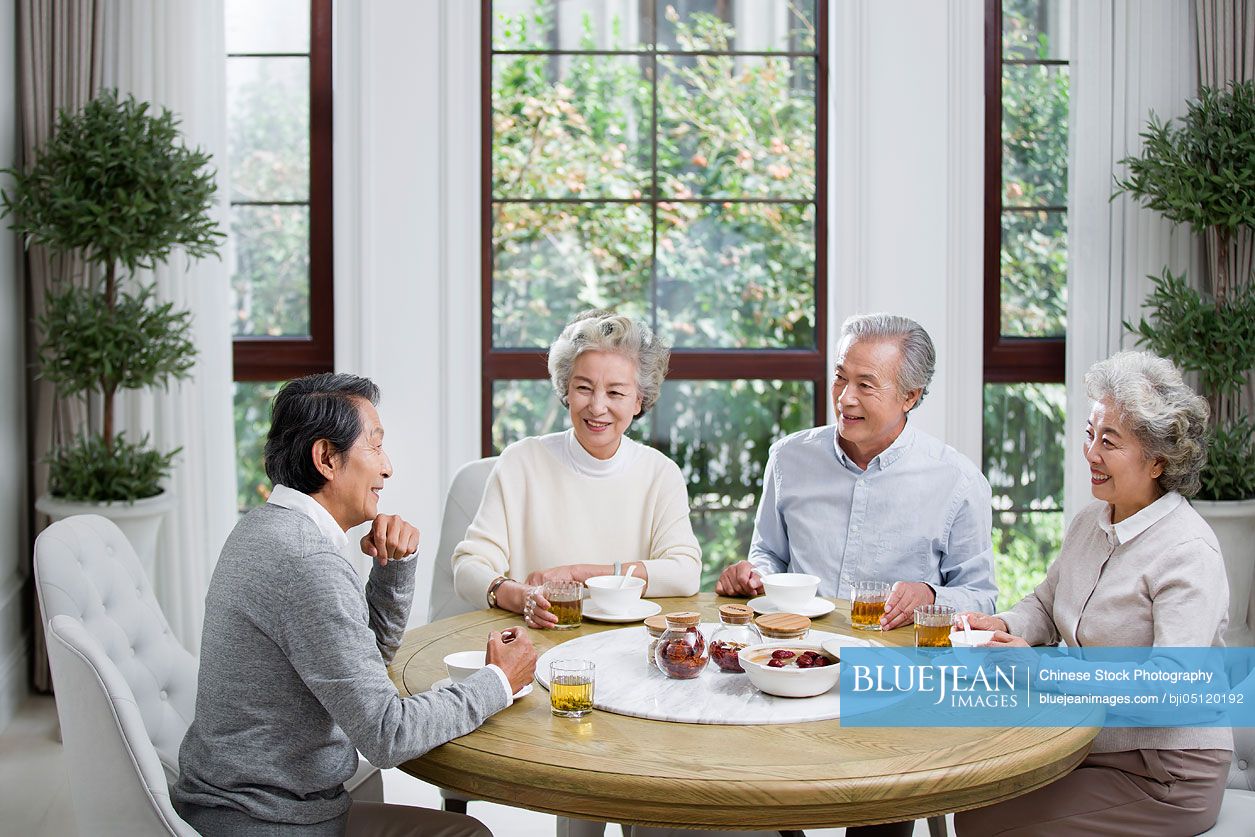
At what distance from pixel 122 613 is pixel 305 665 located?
2.22 ft

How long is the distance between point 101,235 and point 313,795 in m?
2.50

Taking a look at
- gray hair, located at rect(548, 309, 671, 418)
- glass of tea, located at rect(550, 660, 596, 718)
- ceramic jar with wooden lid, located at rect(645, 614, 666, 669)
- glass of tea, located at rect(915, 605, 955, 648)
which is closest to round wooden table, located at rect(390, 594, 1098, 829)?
glass of tea, located at rect(550, 660, 596, 718)

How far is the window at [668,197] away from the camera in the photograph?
176 inches

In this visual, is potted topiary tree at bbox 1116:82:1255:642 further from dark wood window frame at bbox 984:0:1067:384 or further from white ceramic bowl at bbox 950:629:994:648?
white ceramic bowl at bbox 950:629:994:648

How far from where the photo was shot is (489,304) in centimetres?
451

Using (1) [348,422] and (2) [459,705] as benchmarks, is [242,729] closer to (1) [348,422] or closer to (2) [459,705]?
Answer: (2) [459,705]

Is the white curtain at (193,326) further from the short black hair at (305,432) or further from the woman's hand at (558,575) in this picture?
the short black hair at (305,432)

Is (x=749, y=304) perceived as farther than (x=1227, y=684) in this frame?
Yes

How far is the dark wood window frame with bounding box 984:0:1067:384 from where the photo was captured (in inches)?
177

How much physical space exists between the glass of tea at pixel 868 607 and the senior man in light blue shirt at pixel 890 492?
1.33 ft

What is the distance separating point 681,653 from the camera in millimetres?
2051

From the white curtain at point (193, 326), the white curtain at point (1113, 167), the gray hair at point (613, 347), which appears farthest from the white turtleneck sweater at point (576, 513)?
the white curtain at point (1113, 167)

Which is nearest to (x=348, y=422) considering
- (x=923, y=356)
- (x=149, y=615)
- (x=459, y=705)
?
(x=459, y=705)

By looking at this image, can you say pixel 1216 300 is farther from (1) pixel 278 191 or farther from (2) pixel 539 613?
(1) pixel 278 191
